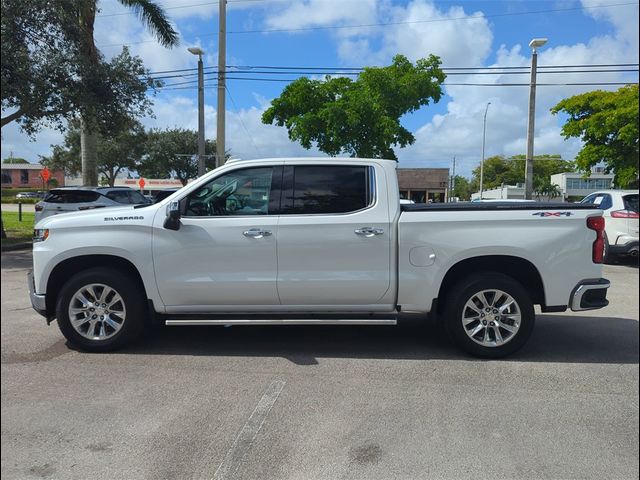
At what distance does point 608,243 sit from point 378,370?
607 cm

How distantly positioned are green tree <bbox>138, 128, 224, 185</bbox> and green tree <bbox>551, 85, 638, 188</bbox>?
37787 mm

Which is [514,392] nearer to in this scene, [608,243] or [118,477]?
[118,477]

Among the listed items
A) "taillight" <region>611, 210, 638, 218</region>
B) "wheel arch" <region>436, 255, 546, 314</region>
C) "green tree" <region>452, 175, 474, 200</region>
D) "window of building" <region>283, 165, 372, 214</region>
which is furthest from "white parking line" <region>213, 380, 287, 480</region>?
"green tree" <region>452, 175, 474, 200</region>

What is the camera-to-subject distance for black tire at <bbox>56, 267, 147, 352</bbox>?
4.81 metres

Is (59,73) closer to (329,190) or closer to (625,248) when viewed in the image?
(329,190)

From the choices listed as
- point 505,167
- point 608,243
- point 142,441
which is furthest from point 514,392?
point 505,167

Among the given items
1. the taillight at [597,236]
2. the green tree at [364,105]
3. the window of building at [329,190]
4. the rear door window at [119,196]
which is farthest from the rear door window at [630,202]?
the rear door window at [119,196]

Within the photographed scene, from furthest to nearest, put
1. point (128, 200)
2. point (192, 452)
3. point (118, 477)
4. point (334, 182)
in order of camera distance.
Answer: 1. point (128, 200)
2. point (334, 182)
3. point (192, 452)
4. point (118, 477)

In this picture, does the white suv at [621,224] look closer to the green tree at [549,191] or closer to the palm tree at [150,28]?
the palm tree at [150,28]

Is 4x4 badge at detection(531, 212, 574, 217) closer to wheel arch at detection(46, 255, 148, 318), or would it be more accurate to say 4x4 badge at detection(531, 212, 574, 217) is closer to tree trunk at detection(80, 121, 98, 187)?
wheel arch at detection(46, 255, 148, 318)

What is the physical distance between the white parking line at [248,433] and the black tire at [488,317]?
5.67 ft

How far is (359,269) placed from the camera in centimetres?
473

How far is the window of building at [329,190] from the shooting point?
489cm

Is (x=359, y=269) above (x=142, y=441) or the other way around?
above
